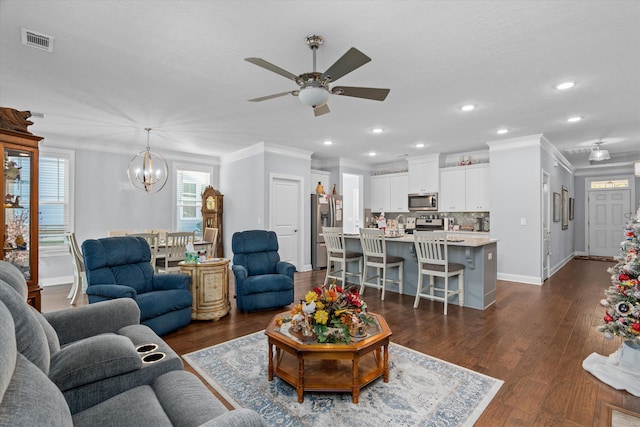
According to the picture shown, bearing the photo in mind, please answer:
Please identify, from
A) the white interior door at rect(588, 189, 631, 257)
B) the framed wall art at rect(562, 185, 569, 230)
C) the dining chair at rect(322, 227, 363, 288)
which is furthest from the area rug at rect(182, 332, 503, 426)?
the white interior door at rect(588, 189, 631, 257)

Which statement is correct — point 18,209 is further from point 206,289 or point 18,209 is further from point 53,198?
point 53,198

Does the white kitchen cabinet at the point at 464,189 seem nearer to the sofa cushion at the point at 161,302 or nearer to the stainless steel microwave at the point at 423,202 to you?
the stainless steel microwave at the point at 423,202

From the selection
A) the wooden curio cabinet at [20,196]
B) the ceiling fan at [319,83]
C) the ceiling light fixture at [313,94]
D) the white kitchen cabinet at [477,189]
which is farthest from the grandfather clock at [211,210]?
the white kitchen cabinet at [477,189]

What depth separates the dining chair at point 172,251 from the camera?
481cm

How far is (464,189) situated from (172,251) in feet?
19.1

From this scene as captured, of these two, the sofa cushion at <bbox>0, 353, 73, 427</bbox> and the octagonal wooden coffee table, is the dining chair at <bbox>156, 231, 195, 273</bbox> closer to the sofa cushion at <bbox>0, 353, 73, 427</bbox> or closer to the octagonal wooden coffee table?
the octagonal wooden coffee table

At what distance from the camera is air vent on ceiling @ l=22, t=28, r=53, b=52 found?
2.47 m

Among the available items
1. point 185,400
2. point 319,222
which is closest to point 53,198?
point 319,222

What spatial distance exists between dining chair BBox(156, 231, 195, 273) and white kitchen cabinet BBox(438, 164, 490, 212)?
5.34m

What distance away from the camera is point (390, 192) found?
27.0ft

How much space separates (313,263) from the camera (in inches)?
279

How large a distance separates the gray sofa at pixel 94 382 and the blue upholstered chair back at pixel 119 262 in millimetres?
1334

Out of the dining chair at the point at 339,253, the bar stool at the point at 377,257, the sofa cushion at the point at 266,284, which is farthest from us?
the dining chair at the point at 339,253

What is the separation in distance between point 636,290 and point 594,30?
199 cm
